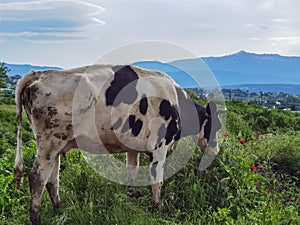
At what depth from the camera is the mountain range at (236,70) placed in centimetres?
529

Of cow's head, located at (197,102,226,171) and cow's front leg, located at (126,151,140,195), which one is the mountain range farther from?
cow's front leg, located at (126,151,140,195)

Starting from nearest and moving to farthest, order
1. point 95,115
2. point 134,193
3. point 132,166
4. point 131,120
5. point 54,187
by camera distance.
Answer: point 95,115 < point 131,120 < point 54,187 < point 134,193 < point 132,166

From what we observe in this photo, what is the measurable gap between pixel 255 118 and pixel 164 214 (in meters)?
7.84

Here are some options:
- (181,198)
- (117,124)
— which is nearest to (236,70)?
(181,198)

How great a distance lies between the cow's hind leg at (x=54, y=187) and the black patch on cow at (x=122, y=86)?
1090 mm

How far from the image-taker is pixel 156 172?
4.90 meters

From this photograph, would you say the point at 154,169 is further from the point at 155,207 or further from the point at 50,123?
the point at 50,123

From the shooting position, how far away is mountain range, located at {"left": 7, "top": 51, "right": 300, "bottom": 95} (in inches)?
208

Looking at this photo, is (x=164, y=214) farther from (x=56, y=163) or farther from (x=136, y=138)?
(x=56, y=163)

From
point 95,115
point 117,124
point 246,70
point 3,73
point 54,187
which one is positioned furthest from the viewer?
point 246,70

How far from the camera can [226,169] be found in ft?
16.4

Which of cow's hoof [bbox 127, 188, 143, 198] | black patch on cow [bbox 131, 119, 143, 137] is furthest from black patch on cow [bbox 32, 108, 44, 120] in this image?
cow's hoof [bbox 127, 188, 143, 198]


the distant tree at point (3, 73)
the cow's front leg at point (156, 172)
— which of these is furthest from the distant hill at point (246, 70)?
the distant tree at point (3, 73)

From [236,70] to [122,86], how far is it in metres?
22.1
